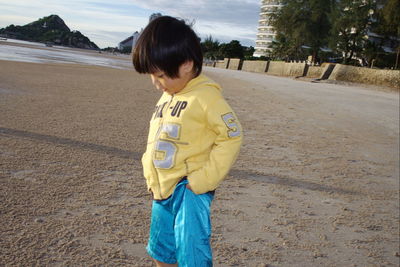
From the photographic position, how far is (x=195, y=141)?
1745 mm

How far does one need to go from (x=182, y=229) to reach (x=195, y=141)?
39 centimetres

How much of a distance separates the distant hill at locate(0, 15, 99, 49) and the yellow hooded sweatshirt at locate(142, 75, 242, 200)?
139156 millimetres

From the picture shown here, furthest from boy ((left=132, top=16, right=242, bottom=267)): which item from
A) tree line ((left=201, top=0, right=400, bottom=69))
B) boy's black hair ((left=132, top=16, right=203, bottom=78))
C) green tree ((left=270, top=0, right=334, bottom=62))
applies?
green tree ((left=270, top=0, right=334, bottom=62))

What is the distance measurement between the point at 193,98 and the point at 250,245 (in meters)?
1.45

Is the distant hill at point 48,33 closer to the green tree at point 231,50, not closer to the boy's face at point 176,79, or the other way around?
the green tree at point 231,50

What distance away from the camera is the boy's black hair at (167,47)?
5.52 feet

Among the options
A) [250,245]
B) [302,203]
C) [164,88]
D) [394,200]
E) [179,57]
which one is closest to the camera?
[179,57]

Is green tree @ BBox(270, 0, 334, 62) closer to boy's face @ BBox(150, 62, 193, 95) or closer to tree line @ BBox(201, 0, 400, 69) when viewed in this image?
tree line @ BBox(201, 0, 400, 69)

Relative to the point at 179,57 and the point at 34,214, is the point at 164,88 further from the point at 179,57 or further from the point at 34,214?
the point at 34,214

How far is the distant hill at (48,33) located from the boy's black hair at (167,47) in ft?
456

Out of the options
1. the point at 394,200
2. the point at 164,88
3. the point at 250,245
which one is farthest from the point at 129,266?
the point at 394,200

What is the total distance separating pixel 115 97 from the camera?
9.60m

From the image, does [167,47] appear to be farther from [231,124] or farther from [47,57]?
[47,57]

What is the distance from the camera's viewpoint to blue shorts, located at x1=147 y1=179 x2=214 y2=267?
5.44 ft
